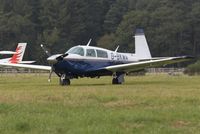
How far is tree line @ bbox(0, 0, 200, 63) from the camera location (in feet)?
342

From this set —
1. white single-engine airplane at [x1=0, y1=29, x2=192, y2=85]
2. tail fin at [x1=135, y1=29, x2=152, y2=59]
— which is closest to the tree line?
tail fin at [x1=135, y1=29, x2=152, y2=59]

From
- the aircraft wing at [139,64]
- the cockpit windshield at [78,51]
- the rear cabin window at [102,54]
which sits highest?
the cockpit windshield at [78,51]

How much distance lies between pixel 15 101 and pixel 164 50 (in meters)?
86.9

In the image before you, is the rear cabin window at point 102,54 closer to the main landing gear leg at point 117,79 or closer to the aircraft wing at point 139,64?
the aircraft wing at point 139,64

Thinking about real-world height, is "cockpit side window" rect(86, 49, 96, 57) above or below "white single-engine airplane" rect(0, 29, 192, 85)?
above

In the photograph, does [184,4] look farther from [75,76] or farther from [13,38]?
[75,76]

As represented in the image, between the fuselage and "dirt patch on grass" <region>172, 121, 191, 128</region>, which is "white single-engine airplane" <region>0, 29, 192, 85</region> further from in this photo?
"dirt patch on grass" <region>172, 121, 191, 128</region>

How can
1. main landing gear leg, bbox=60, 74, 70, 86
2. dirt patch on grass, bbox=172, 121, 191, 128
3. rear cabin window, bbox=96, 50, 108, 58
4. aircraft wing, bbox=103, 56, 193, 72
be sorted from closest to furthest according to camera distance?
dirt patch on grass, bbox=172, 121, 191, 128 < main landing gear leg, bbox=60, 74, 70, 86 < aircraft wing, bbox=103, 56, 193, 72 < rear cabin window, bbox=96, 50, 108, 58

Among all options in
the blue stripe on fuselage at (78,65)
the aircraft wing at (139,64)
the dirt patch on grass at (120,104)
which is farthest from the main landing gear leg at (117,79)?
the dirt patch on grass at (120,104)

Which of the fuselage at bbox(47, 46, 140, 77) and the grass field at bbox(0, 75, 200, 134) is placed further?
the fuselage at bbox(47, 46, 140, 77)

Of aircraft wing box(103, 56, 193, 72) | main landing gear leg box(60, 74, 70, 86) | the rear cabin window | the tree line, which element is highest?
the tree line

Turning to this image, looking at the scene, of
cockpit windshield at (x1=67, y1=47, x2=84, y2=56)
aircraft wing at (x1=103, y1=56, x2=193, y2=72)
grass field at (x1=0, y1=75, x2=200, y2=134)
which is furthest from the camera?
aircraft wing at (x1=103, y1=56, x2=193, y2=72)

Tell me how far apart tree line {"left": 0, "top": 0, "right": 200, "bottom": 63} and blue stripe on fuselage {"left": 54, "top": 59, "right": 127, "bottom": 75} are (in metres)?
66.1

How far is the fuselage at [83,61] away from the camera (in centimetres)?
3166
